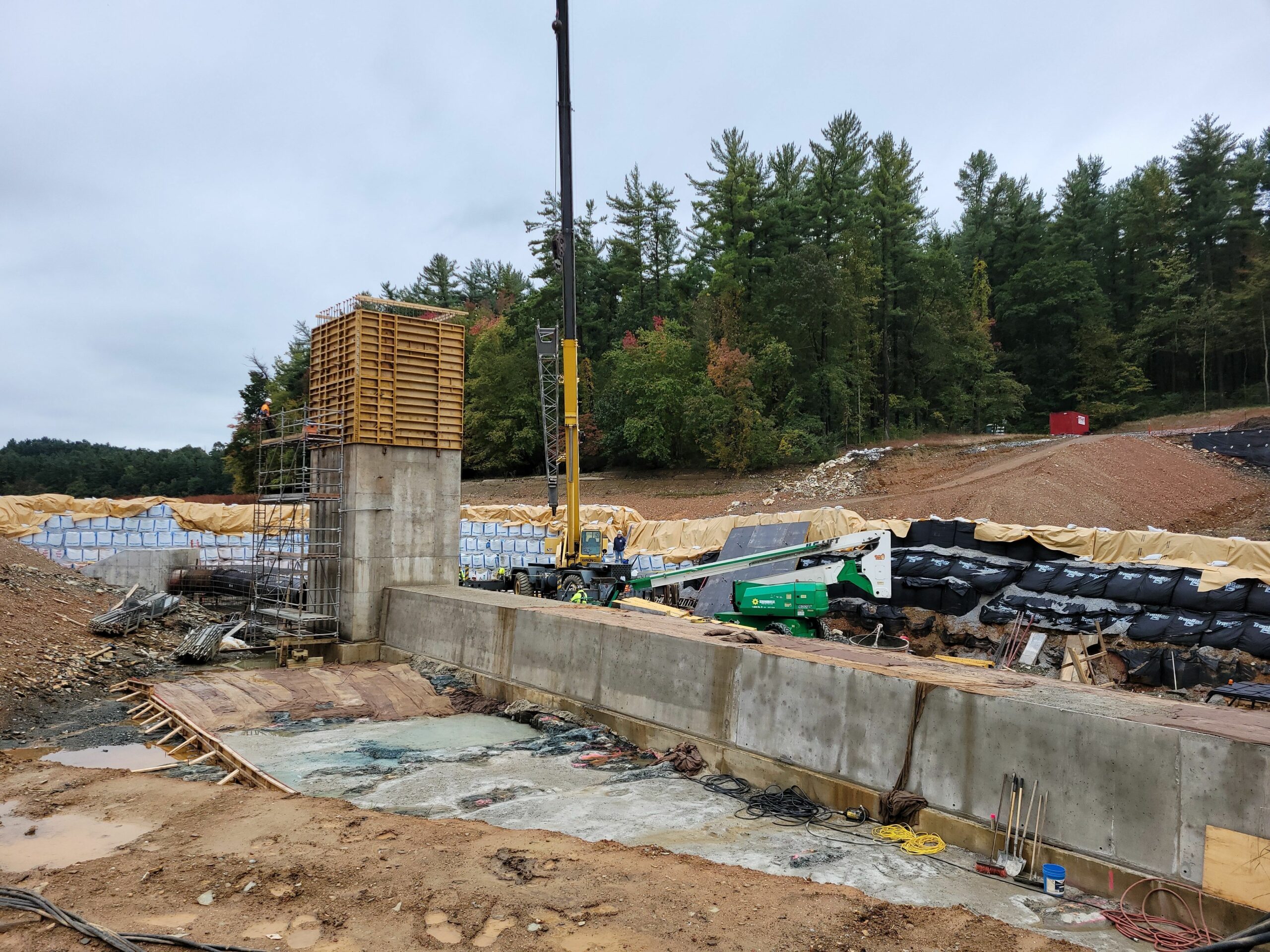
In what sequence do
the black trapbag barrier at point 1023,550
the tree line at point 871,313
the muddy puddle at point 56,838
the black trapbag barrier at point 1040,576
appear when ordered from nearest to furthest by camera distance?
the muddy puddle at point 56,838, the black trapbag barrier at point 1040,576, the black trapbag barrier at point 1023,550, the tree line at point 871,313

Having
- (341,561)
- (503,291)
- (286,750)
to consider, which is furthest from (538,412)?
(286,750)

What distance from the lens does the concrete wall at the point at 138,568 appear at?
23.0m

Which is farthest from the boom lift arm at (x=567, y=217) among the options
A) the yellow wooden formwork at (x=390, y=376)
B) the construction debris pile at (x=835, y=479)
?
the construction debris pile at (x=835, y=479)

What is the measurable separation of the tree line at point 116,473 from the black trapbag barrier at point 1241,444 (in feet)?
233

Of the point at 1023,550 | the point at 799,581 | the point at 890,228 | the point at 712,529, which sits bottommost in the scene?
the point at 799,581

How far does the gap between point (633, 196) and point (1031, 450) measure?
111ft

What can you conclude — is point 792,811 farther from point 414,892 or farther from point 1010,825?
point 414,892

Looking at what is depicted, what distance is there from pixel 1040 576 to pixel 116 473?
81.7 meters

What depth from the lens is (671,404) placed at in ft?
143

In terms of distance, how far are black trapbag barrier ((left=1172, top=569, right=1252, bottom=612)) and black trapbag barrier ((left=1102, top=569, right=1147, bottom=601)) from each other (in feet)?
2.13

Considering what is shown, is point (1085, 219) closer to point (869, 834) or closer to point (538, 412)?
point (538, 412)

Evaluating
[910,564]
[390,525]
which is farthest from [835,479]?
[390,525]

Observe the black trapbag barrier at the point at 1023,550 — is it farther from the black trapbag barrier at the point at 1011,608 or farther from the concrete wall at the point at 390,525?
the concrete wall at the point at 390,525

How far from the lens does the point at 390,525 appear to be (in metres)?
16.5
